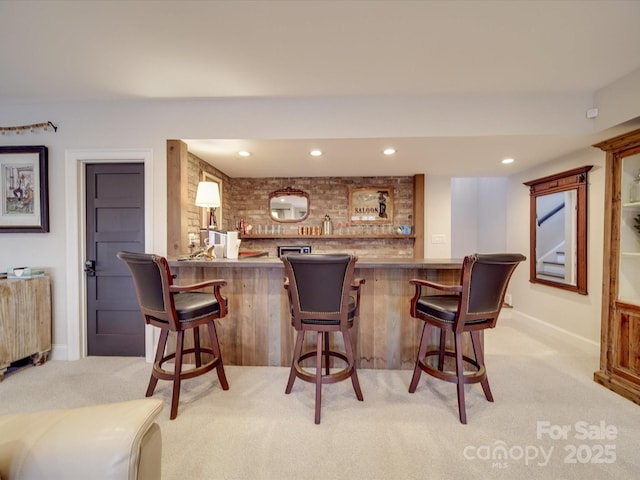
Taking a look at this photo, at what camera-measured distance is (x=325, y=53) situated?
2.00 meters

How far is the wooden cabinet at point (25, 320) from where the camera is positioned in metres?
2.36

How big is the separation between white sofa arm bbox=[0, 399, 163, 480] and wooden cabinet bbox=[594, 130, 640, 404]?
10.6ft

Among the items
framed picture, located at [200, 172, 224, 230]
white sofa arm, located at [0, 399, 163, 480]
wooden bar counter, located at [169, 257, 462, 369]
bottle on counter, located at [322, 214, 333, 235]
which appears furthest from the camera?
bottle on counter, located at [322, 214, 333, 235]

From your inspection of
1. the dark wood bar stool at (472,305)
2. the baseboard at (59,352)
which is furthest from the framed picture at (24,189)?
the dark wood bar stool at (472,305)

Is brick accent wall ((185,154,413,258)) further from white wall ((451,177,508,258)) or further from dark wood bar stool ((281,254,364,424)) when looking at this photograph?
dark wood bar stool ((281,254,364,424))

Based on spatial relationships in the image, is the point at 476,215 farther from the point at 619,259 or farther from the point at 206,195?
the point at 206,195

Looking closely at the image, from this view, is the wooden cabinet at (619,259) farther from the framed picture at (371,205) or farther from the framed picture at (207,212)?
the framed picture at (207,212)

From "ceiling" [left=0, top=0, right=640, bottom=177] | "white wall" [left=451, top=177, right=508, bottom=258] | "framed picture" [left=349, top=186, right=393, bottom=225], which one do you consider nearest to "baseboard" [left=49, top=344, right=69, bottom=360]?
"ceiling" [left=0, top=0, right=640, bottom=177]

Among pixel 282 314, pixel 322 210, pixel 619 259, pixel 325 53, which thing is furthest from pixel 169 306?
pixel 619 259

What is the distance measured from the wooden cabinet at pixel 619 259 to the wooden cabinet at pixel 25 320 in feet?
16.5

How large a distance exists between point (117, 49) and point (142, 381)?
2593 mm

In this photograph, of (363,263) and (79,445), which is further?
(363,263)

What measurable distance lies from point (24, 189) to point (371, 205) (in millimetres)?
4303

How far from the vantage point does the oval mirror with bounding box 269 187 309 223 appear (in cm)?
474
